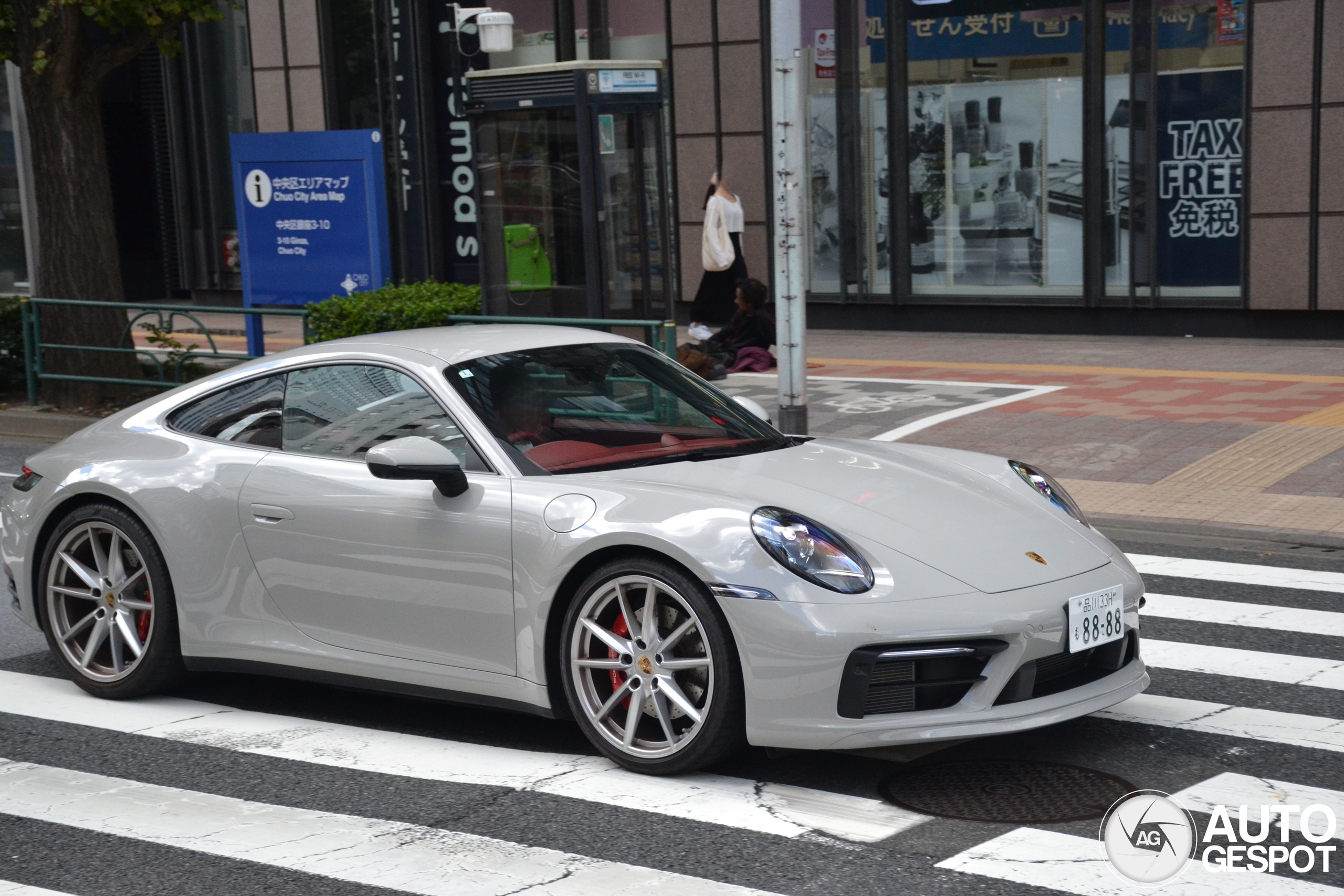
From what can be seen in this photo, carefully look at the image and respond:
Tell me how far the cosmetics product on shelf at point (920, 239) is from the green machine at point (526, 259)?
6.11m

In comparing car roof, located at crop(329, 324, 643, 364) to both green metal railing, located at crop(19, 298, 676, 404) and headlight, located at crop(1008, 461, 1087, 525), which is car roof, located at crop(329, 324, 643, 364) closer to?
headlight, located at crop(1008, 461, 1087, 525)

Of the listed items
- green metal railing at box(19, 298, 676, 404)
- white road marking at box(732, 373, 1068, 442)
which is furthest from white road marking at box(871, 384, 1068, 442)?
green metal railing at box(19, 298, 676, 404)

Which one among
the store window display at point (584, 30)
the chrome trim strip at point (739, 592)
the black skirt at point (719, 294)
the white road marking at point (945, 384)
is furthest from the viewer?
the store window display at point (584, 30)

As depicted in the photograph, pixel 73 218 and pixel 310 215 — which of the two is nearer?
pixel 73 218

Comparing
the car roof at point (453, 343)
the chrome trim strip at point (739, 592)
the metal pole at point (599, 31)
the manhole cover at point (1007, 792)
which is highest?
the metal pole at point (599, 31)

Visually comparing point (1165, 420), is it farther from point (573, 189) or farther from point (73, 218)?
point (73, 218)

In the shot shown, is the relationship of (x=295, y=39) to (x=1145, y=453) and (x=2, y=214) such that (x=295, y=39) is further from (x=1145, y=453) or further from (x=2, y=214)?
A: (x=1145, y=453)

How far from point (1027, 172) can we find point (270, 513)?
14.0 metres

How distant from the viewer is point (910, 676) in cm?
465

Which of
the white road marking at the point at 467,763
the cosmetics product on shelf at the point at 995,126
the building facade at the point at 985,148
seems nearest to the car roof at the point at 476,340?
the white road marking at the point at 467,763

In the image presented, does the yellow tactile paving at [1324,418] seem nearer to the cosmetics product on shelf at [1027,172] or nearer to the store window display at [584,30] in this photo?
the cosmetics product on shelf at [1027,172]

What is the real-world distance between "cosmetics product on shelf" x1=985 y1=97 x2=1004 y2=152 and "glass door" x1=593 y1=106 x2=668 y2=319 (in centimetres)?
569

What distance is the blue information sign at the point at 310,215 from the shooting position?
14383 mm

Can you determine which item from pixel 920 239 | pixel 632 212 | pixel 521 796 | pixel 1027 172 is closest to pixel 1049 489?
pixel 521 796
